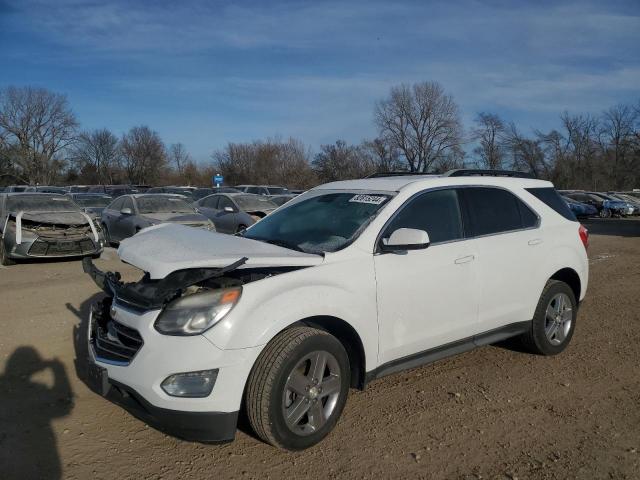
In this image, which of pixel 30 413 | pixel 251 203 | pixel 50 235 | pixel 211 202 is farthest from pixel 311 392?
pixel 211 202

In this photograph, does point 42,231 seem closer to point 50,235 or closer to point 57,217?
point 50,235

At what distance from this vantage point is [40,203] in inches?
429

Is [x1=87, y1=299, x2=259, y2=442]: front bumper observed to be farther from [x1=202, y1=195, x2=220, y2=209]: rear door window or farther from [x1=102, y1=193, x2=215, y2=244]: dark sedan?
[x1=202, y1=195, x2=220, y2=209]: rear door window

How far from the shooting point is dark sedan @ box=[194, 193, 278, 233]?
14703 mm

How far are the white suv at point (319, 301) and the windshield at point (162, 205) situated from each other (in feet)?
28.4

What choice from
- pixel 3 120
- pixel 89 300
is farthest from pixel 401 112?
pixel 89 300

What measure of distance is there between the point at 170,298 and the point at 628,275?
9.16 metres

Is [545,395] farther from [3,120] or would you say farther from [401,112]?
[3,120]

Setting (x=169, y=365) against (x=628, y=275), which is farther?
(x=628, y=275)

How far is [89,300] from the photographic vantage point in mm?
7012

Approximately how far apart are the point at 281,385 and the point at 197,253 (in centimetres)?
98

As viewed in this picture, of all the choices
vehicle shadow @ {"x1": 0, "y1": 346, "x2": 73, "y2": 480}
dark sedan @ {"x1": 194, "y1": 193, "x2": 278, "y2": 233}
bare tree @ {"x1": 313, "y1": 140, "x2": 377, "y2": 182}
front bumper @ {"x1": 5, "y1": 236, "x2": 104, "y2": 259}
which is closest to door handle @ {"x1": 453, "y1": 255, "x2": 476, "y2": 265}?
vehicle shadow @ {"x1": 0, "y1": 346, "x2": 73, "y2": 480}

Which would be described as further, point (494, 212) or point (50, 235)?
point (50, 235)

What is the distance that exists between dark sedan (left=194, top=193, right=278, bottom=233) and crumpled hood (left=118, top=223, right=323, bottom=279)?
10632 millimetres
